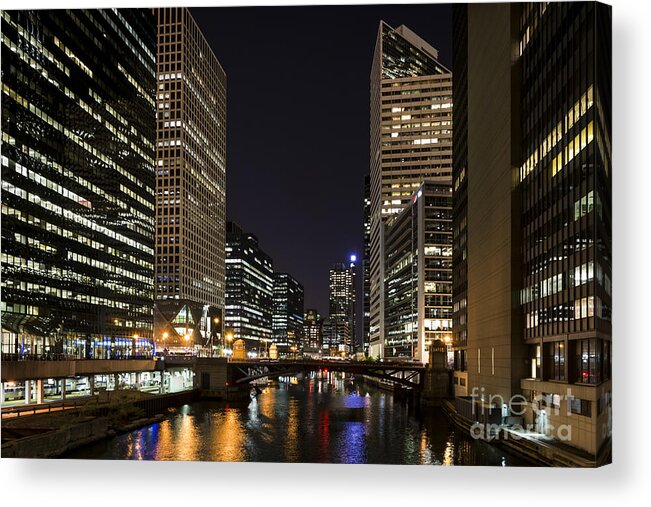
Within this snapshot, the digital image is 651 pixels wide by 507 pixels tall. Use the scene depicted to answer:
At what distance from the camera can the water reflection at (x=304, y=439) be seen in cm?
5147

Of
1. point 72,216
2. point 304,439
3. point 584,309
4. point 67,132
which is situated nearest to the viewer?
point 584,309

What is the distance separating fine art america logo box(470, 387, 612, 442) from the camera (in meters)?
44.2

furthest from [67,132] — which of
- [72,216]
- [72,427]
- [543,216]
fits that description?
[543,216]

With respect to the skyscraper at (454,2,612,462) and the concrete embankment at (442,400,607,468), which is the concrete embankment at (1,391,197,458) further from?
the skyscraper at (454,2,612,462)

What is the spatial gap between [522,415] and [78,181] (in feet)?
261

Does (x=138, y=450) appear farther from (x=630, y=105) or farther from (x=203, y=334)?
(x=203, y=334)

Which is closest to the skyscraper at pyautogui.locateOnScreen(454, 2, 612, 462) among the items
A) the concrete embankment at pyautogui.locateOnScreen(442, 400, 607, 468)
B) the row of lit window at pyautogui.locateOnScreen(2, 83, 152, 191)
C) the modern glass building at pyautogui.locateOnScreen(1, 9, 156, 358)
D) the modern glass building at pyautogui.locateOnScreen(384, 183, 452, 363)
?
the concrete embankment at pyautogui.locateOnScreen(442, 400, 607, 468)

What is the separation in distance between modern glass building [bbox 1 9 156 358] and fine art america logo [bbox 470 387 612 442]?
4888 cm

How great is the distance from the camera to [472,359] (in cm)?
7644

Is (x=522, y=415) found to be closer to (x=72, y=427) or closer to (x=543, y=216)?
(x=543, y=216)

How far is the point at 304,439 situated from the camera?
62.1 m

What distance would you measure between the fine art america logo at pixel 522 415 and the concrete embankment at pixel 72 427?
33331mm

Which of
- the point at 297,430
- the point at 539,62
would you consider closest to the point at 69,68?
the point at 297,430

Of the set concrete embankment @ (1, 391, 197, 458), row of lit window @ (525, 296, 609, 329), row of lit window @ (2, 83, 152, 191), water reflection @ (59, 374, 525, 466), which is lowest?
water reflection @ (59, 374, 525, 466)
